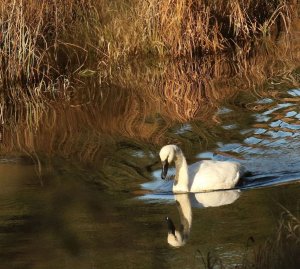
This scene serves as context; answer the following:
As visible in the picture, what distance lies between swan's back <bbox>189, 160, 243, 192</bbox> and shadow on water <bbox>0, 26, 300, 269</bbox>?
17cm

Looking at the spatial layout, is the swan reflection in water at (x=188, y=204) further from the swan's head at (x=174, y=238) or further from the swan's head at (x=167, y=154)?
the swan's head at (x=167, y=154)

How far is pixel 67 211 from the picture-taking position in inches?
347

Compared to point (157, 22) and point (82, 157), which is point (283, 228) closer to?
point (82, 157)

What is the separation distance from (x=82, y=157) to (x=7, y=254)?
3.13m

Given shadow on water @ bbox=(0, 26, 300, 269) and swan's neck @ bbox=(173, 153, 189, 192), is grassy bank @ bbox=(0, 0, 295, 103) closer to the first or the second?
shadow on water @ bbox=(0, 26, 300, 269)

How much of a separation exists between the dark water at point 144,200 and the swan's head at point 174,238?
0.06 metres

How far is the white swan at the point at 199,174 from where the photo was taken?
9.38 metres

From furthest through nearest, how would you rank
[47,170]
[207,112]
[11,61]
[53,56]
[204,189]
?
[53,56] < [11,61] < [207,112] < [47,170] < [204,189]

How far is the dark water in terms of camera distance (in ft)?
24.5

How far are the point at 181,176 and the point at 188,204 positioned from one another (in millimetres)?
535

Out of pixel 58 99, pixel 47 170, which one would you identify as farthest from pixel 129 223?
pixel 58 99

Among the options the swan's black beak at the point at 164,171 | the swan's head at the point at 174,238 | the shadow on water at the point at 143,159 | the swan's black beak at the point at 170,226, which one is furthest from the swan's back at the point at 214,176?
the swan's head at the point at 174,238

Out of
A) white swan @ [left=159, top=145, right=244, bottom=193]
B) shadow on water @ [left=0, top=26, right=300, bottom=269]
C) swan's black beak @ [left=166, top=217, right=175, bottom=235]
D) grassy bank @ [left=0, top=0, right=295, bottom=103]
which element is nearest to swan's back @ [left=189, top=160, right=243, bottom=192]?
white swan @ [left=159, top=145, right=244, bottom=193]

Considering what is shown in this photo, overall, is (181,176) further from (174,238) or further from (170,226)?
(174,238)
